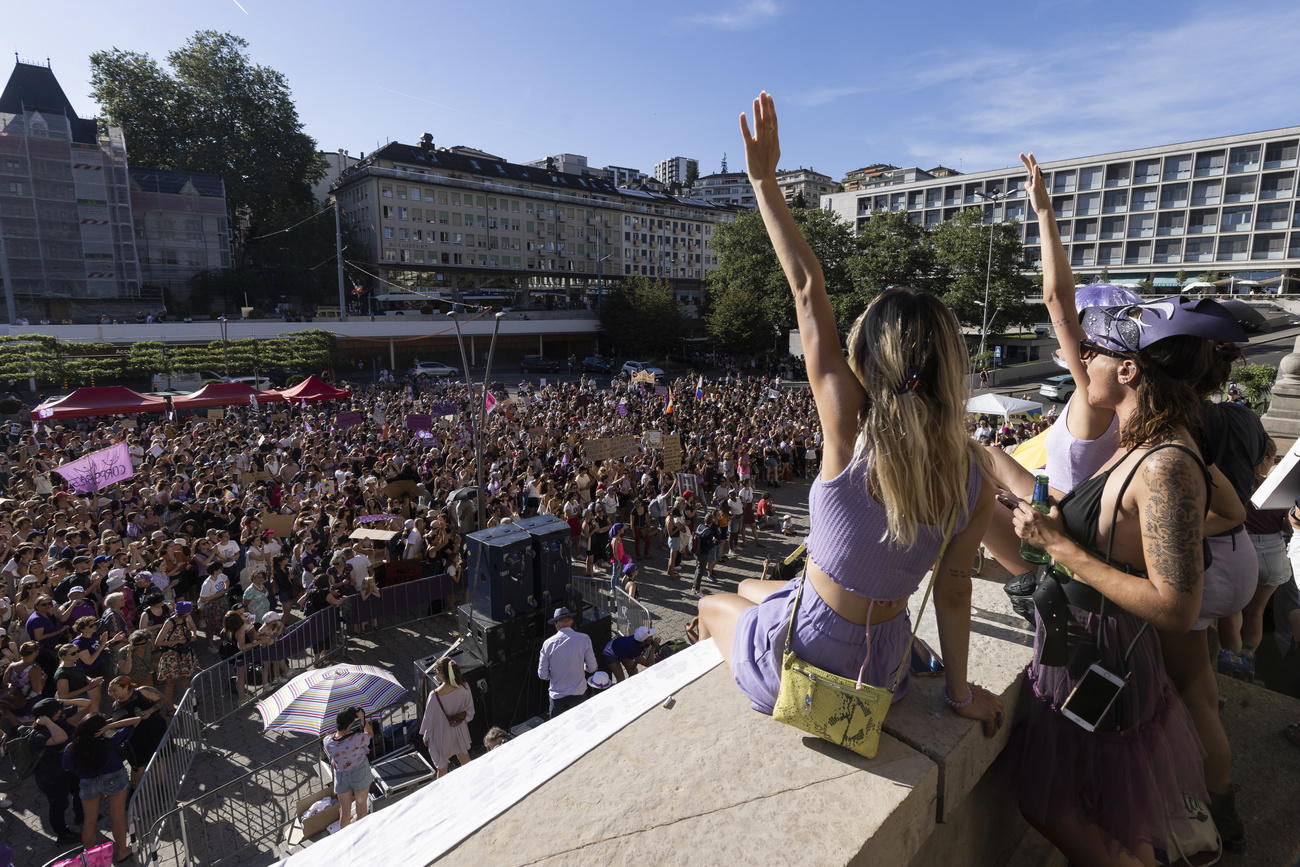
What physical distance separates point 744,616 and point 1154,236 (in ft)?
265

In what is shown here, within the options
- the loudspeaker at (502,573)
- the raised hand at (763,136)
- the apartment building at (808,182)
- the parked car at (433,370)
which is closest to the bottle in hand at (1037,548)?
the raised hand at (763,136)

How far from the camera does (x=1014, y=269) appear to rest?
47.6 metres

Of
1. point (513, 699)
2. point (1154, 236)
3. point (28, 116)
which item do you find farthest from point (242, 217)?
point (1154, 236)

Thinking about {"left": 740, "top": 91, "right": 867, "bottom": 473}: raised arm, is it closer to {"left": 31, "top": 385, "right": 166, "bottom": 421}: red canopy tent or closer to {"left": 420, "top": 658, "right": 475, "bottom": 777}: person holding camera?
{"left": 420, "top": 658, "right": 475, "bottom": 777}: person holding camera

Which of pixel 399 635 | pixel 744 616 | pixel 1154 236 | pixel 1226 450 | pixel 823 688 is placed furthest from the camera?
pixel 1154 236

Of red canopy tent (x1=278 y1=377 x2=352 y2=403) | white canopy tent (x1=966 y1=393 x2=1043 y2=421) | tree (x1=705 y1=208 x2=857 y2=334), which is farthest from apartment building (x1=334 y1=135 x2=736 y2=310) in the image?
white canopy tent (x1=966 y1=393 x2=1043 y2=421)

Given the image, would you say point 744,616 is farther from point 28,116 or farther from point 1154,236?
point 1154,236

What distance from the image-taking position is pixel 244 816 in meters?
7.02

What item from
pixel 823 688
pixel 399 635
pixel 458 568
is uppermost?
pixel 823 688

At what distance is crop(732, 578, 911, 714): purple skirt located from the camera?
1830 mm

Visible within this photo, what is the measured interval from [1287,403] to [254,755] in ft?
41.2

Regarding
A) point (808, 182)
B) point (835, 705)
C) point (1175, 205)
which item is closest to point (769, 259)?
point (1175, 205)

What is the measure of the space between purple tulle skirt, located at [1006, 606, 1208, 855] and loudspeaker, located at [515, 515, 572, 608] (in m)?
6.92

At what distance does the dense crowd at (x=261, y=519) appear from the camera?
7.39 metres
